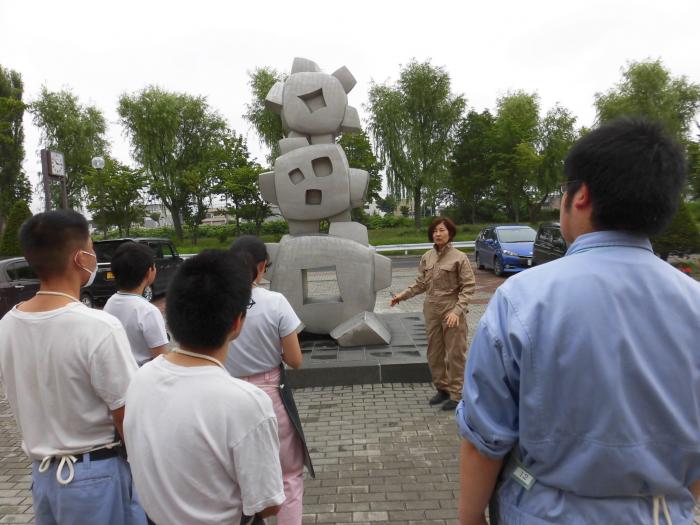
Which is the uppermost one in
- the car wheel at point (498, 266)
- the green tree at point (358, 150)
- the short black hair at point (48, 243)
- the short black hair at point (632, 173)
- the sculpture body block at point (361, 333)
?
the green tree at point (358, 150)

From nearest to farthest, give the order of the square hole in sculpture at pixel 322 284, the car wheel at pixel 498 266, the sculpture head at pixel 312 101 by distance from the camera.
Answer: the sculpture head at pixel 312 101, the square hole in sculpture at pixel 322 284, the car wheel at pixel 498 266

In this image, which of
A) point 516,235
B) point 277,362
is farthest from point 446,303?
point 516,235

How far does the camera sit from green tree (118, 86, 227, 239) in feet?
96.9

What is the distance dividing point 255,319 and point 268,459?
3.96 ft

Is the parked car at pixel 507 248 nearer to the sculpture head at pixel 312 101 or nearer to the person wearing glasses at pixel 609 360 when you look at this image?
the sculpture head at pixel 312 101

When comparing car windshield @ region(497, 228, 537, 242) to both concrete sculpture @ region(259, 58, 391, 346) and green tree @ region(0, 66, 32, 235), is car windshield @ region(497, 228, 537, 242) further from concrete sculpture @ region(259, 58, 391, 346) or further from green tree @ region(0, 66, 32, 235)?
green tree @ region(0, 66, 32, 235)

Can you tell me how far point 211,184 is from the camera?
29969mm

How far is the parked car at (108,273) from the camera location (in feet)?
37.0

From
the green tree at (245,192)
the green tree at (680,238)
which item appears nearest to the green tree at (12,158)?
the green tree at (245,192)

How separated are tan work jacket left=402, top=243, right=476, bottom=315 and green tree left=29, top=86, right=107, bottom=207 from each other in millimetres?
29898

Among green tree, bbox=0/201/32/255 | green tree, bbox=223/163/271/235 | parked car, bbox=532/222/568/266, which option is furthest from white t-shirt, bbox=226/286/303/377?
green tree, bbox=223/163/271/235

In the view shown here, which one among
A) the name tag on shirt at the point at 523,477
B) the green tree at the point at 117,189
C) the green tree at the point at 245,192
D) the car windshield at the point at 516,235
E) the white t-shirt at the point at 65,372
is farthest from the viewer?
the green tree at the point at 245,192

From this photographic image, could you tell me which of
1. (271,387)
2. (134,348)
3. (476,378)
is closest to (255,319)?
(271,387)

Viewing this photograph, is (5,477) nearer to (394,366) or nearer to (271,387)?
(271,387)
